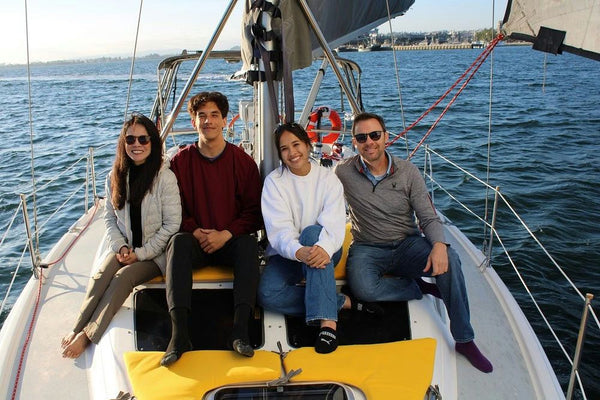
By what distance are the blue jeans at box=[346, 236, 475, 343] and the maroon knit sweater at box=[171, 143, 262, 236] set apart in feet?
2.45

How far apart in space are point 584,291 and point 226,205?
4.65 m

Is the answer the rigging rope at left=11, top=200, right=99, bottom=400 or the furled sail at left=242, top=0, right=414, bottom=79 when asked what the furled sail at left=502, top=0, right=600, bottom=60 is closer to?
the furled sail at left=242, top=0, right=414, bottom=79

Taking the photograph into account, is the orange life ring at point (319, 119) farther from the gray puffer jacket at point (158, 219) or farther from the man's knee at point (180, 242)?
the man's knee at point (180, 242)

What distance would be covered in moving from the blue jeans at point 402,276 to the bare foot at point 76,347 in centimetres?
163

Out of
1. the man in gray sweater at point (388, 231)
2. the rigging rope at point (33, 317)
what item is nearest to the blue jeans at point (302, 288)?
the man in gray sweater at point (388, 231)

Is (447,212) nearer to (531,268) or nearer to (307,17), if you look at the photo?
(531,268)

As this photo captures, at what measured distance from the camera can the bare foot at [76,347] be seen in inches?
119

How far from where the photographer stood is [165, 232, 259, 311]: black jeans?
2.91 m

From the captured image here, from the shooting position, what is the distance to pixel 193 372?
2.62 m

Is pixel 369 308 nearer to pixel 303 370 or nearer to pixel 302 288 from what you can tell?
pixel 302 288

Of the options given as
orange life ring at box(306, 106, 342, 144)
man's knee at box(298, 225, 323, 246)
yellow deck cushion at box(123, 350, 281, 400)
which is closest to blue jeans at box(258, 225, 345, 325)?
man's knee at box(298, 225, 323, 246)

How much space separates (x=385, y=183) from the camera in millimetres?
3326

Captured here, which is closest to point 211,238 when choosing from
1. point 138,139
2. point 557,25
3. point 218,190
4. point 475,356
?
point 218,190

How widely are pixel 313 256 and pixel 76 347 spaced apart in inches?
59.0
